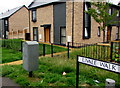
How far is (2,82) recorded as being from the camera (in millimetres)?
4898

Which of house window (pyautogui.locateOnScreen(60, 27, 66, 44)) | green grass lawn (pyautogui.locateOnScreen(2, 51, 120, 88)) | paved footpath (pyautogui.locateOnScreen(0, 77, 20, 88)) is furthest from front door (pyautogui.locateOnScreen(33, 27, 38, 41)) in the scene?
paved footpath (pyautogui.locateOnScreen(0, 77, 20, 88))

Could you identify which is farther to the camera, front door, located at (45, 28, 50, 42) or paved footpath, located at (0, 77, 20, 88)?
front door, located at (45, 28, 50, 42)

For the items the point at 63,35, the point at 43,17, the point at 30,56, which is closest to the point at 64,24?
the point at 63,35

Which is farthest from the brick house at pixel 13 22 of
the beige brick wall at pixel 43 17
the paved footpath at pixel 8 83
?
the paved footpath at pixel 8 83

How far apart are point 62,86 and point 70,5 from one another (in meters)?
11.7

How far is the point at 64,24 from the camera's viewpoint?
15.8 meters

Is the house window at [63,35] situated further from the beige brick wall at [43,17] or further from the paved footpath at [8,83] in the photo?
the paved footpath at [8,83]

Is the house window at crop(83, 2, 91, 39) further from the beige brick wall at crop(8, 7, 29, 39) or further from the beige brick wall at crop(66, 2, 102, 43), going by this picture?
the beige brick wall at crop(8, 7, 29, 39)

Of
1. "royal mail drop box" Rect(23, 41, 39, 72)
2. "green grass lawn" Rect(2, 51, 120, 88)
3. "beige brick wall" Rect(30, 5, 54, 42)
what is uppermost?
"beige brick wall" Rect(30, 5, 54, 42)

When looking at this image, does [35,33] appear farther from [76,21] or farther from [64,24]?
[76,21]

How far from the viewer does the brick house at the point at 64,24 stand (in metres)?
14.8

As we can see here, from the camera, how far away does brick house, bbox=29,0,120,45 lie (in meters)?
14.8

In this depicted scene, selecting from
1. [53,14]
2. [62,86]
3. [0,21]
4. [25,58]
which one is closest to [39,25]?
[53,14]

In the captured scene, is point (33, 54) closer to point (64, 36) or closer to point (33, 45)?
point (33, 45)
